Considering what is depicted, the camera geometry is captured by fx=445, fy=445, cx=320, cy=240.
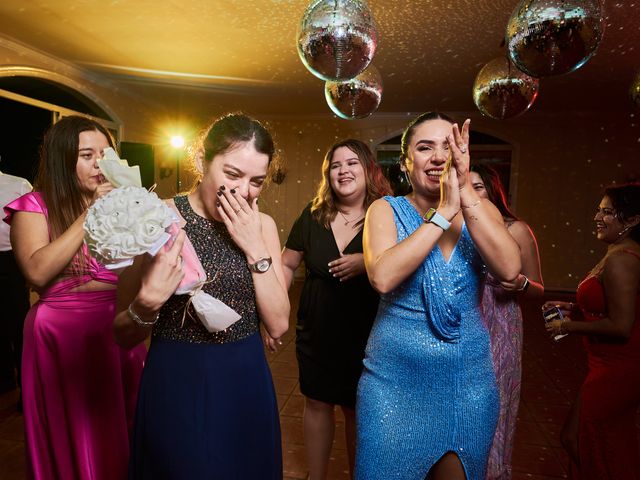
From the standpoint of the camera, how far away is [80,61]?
5.93m

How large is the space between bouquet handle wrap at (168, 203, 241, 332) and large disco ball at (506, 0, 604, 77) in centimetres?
151

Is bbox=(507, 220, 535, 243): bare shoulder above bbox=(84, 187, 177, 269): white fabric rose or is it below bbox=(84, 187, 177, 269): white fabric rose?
below

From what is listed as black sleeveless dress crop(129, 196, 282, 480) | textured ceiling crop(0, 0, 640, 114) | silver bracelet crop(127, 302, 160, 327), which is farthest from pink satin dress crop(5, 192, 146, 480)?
textured ceiling crop(0, 0, 640, 114)

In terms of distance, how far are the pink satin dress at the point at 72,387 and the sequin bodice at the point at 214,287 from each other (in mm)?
663

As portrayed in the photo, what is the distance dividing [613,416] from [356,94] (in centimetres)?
208

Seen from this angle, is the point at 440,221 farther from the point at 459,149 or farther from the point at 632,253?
the point at 632,253

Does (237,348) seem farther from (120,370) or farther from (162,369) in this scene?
(120,370)

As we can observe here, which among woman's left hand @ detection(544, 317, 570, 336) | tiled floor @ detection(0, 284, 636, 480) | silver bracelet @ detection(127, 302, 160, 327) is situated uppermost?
silver bracelet @ detection(127, 302, 160, 327)

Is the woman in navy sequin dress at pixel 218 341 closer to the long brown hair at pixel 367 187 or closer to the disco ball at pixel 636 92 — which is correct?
the long brown hair at pixel 367 187

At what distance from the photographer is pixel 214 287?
1313 mm

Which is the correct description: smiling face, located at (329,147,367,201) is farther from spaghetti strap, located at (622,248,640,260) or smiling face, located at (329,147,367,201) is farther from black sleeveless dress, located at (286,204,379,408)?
spaghetti strap, located at (622,248,640,260)

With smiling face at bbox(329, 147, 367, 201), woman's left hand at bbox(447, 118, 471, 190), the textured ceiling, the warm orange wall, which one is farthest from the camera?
the warm orange wall

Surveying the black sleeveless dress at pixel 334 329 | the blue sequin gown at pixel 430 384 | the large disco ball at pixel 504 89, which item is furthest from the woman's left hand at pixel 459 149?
the large disco ball at pixel 504 89

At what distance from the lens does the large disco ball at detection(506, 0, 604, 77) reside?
1.65 meters
